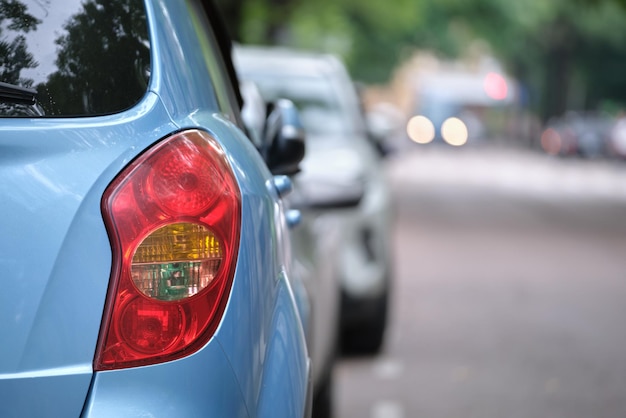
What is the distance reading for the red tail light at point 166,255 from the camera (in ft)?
7.35

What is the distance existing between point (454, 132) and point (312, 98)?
172 feet

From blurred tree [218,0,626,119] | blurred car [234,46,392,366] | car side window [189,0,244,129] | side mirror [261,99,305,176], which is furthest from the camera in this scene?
blurred tree [218,0,626,119]

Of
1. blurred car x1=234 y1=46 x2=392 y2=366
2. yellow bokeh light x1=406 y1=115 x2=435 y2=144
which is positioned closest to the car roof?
blurred car x1=234 y1=46 x2=392 y2=366

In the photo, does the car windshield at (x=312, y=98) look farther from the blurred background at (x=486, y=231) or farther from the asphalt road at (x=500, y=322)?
the asphalt road at (x=500, y=322)

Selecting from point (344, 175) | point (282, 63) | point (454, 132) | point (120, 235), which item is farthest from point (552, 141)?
point (120, 235)

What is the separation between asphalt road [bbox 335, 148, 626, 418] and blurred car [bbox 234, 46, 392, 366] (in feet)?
0.98

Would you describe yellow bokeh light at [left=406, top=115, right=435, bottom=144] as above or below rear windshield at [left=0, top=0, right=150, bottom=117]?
A: above

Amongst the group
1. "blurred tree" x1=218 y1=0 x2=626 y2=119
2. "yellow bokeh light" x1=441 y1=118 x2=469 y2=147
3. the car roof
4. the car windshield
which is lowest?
the car windshield

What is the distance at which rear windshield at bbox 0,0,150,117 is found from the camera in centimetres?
232

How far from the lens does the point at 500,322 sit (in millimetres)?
8820

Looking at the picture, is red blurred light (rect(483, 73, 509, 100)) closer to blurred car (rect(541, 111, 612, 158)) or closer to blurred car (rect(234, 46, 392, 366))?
blurred car (rect(541, 111, 612, 158))

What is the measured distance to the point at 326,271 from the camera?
4.77 meters

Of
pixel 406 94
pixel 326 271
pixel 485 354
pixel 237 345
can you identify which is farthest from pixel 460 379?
pixel 406 94

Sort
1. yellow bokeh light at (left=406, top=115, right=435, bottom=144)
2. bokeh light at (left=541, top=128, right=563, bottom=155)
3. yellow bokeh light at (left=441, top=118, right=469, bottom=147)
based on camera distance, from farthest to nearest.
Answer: yellow bokeh light at (left=441, top=118, right=469, bottom=147), yellow bokeh light at (left=406, top=115, right=435, bottom=144), bokeh light at (left=541, top=128, right=563, bottom=155)
